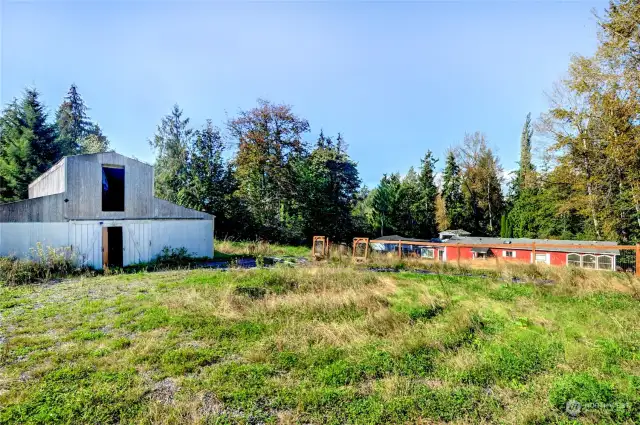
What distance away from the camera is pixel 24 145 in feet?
79.3

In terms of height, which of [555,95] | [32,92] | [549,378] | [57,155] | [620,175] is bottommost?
[549,378]

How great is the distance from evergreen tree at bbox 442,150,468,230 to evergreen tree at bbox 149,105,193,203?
27.9 m

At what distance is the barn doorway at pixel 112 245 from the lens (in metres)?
13.4

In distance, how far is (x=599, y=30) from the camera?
12.3 m

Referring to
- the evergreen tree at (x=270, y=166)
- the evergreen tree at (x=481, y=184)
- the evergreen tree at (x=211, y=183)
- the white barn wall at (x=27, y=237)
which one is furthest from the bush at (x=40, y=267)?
the evergreen tree at (x=481, y=184)

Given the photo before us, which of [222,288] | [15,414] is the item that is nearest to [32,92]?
[222,288]

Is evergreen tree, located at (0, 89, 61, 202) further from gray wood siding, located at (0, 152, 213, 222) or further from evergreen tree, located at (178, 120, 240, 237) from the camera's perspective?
gray wood siding, located at (0, 152, 213, 222)

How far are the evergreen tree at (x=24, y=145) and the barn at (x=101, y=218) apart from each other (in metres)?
11.7

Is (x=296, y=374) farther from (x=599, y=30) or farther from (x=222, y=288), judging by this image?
(x=599, y=30)

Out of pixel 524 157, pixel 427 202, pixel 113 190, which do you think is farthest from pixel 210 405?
pixel 524 157

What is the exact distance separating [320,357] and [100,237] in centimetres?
1307

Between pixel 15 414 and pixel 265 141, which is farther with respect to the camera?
pixel 265 141

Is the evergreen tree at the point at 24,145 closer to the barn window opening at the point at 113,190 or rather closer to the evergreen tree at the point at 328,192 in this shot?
the barn window opening at the point at 113,190

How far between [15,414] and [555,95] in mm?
24735
